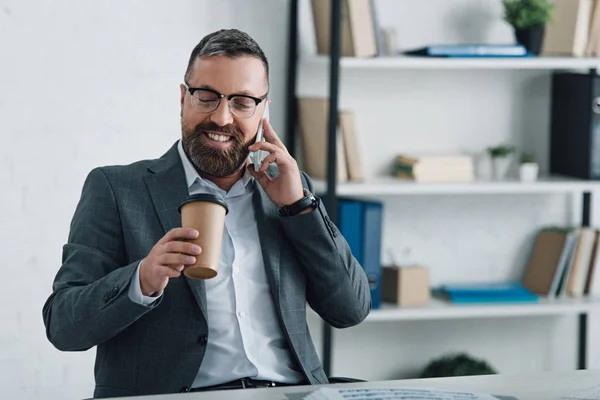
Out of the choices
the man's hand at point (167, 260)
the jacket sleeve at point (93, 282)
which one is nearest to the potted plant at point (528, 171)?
the jacket sleeve at point (93, 282)

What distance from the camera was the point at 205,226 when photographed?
150 cm

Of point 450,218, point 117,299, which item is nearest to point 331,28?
point 450,218

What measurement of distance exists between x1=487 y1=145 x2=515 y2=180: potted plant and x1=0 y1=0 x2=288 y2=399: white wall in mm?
951

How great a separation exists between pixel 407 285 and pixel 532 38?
89 cm

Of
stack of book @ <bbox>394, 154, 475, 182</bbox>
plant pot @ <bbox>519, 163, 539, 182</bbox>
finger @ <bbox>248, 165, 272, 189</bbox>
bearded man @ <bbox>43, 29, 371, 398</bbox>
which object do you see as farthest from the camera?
plant pot @ <bbox>519, 163, 539, 182</bbox>

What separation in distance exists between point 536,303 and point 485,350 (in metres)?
0.33

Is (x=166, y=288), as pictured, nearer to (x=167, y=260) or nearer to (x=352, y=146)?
(x=167, y=260)

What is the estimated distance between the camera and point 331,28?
2889 millimetres

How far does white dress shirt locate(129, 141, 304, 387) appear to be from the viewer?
1837 mm

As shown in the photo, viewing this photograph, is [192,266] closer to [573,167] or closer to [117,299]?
[117,299]

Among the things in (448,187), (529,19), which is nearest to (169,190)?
(448,187)

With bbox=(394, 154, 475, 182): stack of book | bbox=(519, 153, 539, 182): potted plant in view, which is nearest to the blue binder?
bbox=(394, 154, 475, 182): stack of book

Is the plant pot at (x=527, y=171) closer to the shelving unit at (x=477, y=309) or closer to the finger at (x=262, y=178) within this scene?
the shelving unit at (x=477, y=309)

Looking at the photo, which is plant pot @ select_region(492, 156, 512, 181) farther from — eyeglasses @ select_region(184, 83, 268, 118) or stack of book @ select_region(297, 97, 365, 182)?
eyeglasses @ select_region(184, 83, 268, 118)
